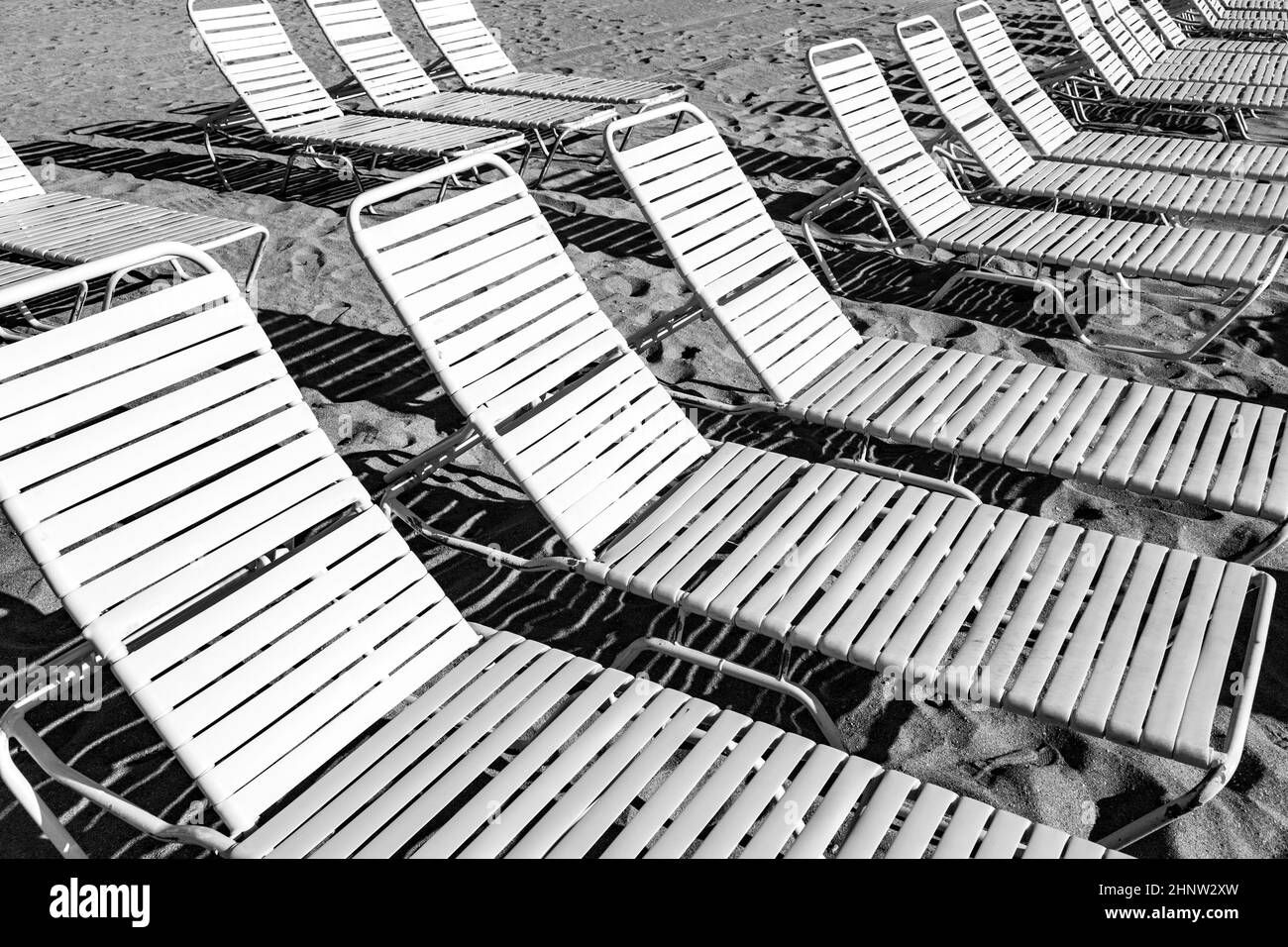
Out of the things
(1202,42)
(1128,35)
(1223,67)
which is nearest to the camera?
(1223,67)

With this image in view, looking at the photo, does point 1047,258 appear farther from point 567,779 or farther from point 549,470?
point 567,779

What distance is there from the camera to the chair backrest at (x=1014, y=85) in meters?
5.62

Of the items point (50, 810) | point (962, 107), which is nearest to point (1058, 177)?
point (962, 107)

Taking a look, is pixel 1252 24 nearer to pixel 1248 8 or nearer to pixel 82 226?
pixel 1248 8

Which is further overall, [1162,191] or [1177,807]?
[1162,191]

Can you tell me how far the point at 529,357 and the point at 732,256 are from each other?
39.8 inches

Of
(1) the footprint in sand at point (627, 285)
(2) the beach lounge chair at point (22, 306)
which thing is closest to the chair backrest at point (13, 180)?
(2) the beach lounge chair at point (22, 306)

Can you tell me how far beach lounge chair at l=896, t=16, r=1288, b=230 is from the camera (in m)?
4.58

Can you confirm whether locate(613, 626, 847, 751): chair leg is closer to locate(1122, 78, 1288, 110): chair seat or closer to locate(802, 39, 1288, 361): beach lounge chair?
locate(802, 39, 1288, 361): beach lounge chair

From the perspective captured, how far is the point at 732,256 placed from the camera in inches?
133
